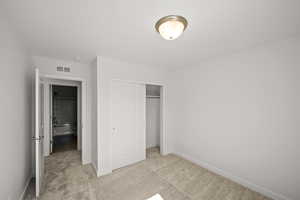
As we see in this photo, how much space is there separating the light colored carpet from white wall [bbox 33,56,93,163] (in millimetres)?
514

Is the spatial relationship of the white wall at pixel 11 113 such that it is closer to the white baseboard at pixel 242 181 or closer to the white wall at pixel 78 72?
Result: the white wall at pixel 78 72

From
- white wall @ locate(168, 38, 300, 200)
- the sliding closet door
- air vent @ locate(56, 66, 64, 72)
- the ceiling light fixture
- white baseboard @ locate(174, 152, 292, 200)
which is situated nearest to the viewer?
the ceiling light fixture

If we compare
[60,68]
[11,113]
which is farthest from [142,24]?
[60,68]

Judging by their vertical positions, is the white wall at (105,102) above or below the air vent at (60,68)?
below

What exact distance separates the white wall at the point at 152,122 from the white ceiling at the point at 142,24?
2.08 metres

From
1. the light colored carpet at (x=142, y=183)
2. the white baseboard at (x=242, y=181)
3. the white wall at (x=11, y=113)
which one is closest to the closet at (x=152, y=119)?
the light colored carpet at (x=142, y=183)

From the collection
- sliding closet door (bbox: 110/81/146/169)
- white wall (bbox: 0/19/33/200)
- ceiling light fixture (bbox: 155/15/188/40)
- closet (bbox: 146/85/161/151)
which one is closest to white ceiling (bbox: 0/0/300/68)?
ceiling light fixture (bbox: 155/15/188/40)

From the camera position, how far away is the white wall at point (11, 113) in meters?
1.37

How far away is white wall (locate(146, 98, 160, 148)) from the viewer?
4.18m

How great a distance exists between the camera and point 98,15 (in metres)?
1.42

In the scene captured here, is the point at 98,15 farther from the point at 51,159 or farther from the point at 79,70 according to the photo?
the point at 51,159

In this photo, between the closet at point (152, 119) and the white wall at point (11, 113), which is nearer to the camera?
the white wall at point (11, 113)

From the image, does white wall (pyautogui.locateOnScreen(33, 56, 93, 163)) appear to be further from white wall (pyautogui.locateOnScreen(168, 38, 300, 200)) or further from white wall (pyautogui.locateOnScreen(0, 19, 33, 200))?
white wall (pyautogui.locateOnScreen(168, 38, 300, 200))

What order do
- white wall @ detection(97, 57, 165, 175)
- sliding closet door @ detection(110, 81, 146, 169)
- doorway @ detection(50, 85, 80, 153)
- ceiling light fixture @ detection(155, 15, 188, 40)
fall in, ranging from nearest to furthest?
ceiling light fixture @ detection(155, 15, 188, 40) → white wall @ detection(97, 57, 165, 175) → sliding closet door @ detection(110, 81, 146, 169) → doorway @ detection(50, 85, 80, 153)
